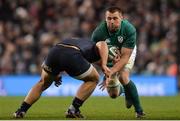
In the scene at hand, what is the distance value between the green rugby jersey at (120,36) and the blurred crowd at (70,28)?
1188 cm

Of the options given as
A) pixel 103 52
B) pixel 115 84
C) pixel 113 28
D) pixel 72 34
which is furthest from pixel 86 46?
pixel 72 34

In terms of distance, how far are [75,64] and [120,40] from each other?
3.12 feet

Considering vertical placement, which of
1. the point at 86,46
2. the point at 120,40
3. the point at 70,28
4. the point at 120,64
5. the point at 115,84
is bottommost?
the point at 115,84

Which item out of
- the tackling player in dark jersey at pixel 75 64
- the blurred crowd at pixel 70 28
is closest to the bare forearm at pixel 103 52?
the tackling player in dark jersey at pixel 75 64

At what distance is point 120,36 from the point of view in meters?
12.0

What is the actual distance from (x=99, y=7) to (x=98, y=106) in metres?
10.7

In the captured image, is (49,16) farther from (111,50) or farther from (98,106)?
(111,50)

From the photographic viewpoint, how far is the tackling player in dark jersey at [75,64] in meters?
11.7

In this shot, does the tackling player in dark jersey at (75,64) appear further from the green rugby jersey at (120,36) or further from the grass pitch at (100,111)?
the grass pitch at (100,111)

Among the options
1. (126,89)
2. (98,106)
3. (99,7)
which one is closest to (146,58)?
(99,7)

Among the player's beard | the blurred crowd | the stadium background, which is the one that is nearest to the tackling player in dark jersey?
the player's beard

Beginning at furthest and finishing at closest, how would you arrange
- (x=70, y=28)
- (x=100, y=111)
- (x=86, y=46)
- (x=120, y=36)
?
(x=70, y=28), (x=100, y=111), (x=120, y=36), (x=86, y=46)

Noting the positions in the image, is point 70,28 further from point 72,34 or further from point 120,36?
point 120,36

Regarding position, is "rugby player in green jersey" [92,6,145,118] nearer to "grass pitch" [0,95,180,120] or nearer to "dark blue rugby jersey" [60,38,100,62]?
"dark blue rugby jersey" [60,38,100,62]
